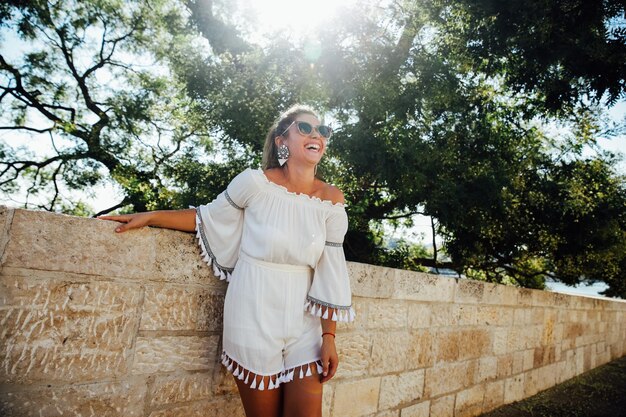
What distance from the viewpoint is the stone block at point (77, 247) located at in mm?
1616

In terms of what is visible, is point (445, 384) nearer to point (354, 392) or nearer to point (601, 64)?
point (354, 392)

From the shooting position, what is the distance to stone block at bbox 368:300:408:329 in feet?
9.82

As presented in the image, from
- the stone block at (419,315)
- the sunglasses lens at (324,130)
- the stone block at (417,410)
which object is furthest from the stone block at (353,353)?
the sunglasses lens at (324,130)

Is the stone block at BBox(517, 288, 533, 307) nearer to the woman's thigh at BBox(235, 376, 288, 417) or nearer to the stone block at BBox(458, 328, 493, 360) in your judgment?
the stone block at BBox(458, 328, 493, 360)

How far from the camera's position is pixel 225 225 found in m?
2.05

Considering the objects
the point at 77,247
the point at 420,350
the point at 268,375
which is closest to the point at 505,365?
the point at 420,350

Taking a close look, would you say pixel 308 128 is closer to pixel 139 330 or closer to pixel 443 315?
pixel 139 330

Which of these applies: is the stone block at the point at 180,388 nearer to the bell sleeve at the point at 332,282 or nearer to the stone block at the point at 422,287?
the bell sleeve at the point at 332,282

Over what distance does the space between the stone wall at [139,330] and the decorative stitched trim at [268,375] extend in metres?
0.35

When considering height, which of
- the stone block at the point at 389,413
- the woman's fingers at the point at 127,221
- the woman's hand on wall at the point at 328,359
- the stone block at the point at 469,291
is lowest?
the stone block at the point at 389,413

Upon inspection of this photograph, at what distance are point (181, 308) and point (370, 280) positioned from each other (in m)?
1.40

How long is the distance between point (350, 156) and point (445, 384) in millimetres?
3467

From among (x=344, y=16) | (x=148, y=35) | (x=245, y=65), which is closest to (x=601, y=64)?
(x=344, y=16)

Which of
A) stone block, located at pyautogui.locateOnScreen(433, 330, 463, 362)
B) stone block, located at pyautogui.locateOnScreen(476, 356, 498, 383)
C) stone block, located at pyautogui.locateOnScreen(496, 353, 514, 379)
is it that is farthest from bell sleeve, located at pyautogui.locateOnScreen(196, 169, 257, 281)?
stone block, located at pyautogui.locateOnScreen(496, 353, 514, 379)
